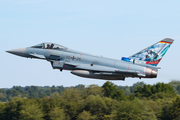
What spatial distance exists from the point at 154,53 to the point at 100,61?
19.2 ft

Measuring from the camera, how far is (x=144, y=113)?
6078cm

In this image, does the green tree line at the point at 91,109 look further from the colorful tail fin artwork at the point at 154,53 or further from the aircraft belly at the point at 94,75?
the aircraft belly at the point at 94,75

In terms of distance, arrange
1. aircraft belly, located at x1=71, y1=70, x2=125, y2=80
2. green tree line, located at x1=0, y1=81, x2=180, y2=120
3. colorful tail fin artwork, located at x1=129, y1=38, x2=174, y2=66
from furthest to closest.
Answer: green tree line, located at x1=0, y1=81, x2=180, y2=120
colorful tail fin artwork, located at x1=129, y1=38, x2=174, y2=66
aircraft belly, located at x1=71, y1=70, x2=125, y2=80

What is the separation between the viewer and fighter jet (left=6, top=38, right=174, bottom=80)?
87.6ft

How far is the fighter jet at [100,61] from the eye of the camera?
2670cm

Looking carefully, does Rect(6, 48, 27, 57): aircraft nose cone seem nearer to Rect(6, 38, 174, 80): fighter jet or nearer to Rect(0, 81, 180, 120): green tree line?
Rect(6, 38, 174, 80): fighter jet

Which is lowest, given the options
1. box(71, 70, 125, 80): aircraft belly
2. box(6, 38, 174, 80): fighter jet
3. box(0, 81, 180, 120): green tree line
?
box(0, 81, 180, 120): green tree line

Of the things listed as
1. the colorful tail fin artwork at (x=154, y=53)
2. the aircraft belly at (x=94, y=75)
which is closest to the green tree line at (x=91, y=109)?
the colorful tail fin artwork at (x=154, y=53)

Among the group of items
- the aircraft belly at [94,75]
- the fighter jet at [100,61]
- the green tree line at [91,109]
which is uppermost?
the fighter jet at [100,61]

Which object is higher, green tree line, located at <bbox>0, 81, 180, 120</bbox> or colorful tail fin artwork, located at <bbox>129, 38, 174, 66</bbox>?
colorful tail fin artwork, located at <bbox>129, 38, 174, 66</bbox>

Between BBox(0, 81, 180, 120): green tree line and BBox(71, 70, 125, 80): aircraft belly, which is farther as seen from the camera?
BBox(0, 81, 180, 120): green tree line

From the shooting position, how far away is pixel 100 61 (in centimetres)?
2741

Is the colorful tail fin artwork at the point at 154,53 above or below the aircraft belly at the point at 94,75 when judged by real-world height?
above

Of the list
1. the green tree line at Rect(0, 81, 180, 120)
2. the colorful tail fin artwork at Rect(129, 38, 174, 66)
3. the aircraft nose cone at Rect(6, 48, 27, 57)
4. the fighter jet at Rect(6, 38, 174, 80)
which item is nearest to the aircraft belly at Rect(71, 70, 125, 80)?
the fighter jet at Rect(6, 38, 174, 80)
